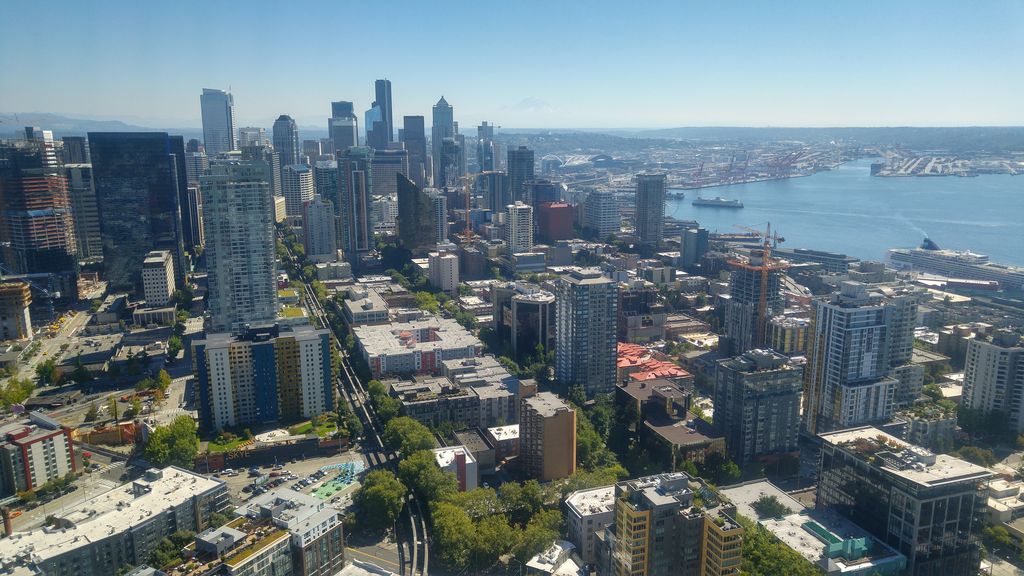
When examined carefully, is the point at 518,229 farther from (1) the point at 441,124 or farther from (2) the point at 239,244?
(1) the point at 441,124

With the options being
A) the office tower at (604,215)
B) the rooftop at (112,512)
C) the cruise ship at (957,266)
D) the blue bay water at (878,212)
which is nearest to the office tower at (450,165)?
the office tower at (604,215)

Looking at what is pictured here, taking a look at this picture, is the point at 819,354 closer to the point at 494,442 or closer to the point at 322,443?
the point at 494,442

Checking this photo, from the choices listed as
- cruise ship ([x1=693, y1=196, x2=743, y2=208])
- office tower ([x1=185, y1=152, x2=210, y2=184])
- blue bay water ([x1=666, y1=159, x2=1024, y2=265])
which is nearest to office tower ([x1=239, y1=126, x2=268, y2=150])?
office tower ([x1=185, y1=152, x2=210, y2=184])

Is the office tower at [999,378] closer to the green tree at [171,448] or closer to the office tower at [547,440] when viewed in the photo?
the office tower at [547,440]

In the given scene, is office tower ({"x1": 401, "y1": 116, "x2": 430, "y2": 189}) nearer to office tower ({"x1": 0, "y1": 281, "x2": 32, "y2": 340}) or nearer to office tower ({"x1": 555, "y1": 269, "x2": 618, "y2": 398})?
office tower ({"x1": 0, "y1": 281, "x2": 32, "y2": 340})

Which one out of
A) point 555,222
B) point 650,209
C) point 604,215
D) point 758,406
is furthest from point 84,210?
point 758,406
